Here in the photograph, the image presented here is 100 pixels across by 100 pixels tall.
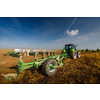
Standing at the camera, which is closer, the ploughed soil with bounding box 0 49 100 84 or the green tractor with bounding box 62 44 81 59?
the ploughed soil with bounding box 0 49 100 84

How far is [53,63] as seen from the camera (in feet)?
8.79

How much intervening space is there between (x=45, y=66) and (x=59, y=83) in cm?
95

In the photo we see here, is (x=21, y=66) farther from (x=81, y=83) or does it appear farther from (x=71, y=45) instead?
(x=71, y=45)

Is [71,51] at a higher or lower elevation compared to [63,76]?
higher

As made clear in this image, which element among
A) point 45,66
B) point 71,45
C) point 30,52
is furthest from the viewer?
point 71,45

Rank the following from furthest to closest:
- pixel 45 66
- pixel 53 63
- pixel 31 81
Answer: pixel 53 63 < pixel 45 66 < pixel 31 81

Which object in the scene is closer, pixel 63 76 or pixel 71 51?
pixel 63 76

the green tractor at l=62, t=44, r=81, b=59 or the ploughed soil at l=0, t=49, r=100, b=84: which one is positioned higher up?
the green tractor at l=62, t=44, r=81, b=59

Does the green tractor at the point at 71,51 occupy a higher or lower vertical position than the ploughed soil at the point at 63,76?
higher

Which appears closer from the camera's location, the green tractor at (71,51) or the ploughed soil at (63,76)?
the ploughed soil at (63,76)

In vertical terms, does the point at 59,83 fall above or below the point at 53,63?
below

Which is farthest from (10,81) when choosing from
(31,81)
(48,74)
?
(48,74)

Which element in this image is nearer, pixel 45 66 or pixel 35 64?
pixel 45 66

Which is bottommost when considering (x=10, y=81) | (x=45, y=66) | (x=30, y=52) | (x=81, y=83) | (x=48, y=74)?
(x=81, y=83)
